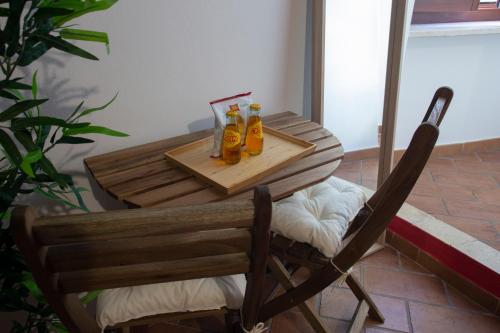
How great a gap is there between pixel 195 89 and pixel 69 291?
1.07 meters

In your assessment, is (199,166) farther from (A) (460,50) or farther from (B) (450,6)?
(B) (450,6)

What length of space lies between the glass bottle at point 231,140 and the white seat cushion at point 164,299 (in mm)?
434

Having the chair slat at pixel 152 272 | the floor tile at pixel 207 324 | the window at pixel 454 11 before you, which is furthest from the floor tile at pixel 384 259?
the window at pixel 454 11

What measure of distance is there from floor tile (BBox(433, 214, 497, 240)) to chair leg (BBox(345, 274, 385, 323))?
2.61 ft

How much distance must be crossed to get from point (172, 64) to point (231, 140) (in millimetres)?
514

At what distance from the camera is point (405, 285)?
1.92 metres

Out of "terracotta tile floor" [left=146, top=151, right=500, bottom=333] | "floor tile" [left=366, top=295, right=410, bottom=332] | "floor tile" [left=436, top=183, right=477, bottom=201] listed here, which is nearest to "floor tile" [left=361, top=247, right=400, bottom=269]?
"terracotta tile floor" [left=146, top=151, right=500, bottom=333]

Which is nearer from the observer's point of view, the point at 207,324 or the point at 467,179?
the point at 207,324

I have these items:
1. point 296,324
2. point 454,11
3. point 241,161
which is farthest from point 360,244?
point 454,11

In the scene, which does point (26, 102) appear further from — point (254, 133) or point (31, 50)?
point (254, 133)

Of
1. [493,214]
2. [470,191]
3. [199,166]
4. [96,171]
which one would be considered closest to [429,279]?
[493,214]

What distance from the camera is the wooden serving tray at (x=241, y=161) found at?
1270 mm

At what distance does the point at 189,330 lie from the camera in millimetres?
1733

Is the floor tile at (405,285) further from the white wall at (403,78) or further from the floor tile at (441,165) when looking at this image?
the floor tile at (441,165)
